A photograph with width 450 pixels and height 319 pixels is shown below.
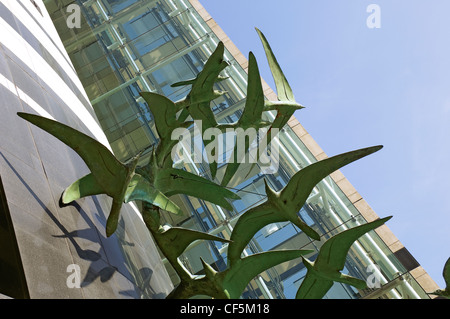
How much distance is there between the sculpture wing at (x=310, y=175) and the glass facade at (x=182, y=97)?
444cm

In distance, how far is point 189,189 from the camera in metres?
5.80

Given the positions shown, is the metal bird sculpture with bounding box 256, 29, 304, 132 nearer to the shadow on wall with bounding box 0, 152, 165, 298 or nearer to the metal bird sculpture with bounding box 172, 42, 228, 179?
the metal bird sculpture with bounding box 172, 42, 228, 179

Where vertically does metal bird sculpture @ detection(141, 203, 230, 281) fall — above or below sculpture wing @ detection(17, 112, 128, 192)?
below

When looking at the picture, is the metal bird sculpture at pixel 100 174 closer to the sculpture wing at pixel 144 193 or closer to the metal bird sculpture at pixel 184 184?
the sculpture wing at pixel 144 193

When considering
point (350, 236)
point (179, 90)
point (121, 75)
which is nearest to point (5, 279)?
point (350, 236)

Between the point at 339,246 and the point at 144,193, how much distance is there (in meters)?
1.87

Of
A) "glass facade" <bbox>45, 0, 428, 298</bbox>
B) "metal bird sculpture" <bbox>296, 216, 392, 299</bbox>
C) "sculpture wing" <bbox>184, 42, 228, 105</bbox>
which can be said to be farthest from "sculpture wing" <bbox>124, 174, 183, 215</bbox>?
"glass facade" <bbox>45, 0, 428, 298</bbox>

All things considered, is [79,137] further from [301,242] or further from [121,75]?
[121,75]

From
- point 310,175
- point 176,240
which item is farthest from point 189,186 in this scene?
point 310,175

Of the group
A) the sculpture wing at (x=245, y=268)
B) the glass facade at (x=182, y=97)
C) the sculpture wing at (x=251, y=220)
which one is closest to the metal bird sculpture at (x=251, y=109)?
the sculpture wing at (x=251, y=220)

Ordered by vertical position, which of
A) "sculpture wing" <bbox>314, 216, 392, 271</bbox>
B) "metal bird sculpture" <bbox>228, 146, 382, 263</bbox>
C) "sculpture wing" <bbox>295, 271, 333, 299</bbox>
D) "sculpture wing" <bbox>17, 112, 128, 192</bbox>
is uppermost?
"sculpture wing" <bbox>17, 112, 128, 192</bbox>

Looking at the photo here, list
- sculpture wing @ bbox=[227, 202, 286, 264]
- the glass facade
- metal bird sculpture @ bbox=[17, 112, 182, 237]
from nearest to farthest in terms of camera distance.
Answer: metal bird sculpture @ bbox=[17, 112, 182, 237]
sculpture wing @ bbox=[227, 202, 286, 264]
the glass facade

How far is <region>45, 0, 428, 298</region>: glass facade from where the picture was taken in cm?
973

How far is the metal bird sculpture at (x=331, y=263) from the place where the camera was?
16.8 ft
